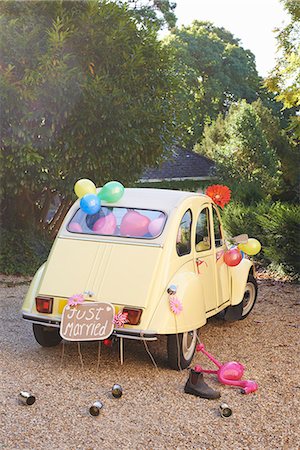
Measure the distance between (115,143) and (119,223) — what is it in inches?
213

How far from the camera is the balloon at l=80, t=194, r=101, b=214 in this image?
6.41 metres

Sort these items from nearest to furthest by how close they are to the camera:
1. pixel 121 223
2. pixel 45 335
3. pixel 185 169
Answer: pixel 121 223 → pixel 45 335 → pixel 185 169

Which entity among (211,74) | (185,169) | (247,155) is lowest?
(185,169)

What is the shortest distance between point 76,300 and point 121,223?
100cm

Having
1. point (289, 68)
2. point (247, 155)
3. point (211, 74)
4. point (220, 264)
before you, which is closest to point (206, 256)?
point (220, 264)

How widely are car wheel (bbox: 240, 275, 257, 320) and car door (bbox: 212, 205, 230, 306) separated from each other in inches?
36.1

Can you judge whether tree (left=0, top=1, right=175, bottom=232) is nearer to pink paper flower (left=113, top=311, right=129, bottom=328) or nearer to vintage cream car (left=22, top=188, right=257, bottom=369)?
vintage cream car (left=22, top=188, right=257, bottom=369)

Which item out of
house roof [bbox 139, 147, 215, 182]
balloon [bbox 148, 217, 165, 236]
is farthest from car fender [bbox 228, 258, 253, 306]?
house roof [bbox 139, 147, 215, 182]

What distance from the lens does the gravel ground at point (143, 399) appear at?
4309mm

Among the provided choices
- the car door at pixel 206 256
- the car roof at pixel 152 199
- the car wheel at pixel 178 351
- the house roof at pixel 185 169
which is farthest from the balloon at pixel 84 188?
the house roof at pixel 185 169

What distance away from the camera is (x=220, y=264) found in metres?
7.12

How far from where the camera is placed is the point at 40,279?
6.36 metres

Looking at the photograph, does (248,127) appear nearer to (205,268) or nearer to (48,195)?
(48,195)

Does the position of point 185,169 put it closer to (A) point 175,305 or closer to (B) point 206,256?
(B) point 206,256
